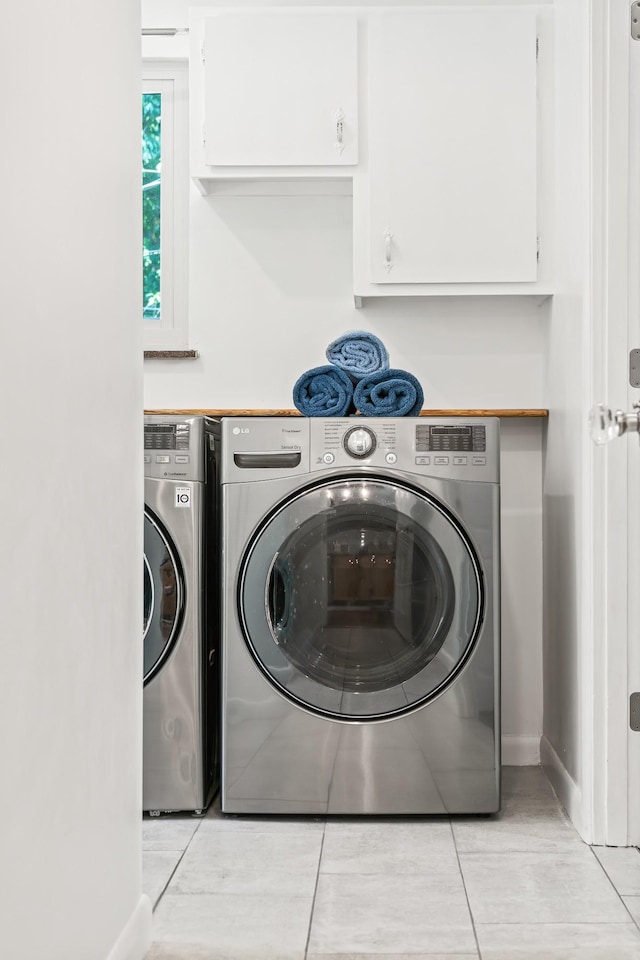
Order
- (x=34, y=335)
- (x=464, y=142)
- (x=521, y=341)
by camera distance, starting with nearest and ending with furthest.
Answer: (x=34, y=335), (x=464, y=142), (x=521, y=341)

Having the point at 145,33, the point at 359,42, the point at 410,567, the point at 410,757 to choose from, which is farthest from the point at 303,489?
the point at 145,33

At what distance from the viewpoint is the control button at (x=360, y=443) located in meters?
2.05

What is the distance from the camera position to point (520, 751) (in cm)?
256

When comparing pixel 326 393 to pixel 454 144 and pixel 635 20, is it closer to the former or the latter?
pixel 454 144

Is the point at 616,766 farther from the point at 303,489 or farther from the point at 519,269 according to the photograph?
the point at 519,269

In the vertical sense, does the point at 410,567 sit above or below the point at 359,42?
below

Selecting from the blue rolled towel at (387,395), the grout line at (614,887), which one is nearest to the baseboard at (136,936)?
the grout line at (614,887)

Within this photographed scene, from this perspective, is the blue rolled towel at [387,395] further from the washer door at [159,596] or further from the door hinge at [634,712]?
the door hinge at [634,712]

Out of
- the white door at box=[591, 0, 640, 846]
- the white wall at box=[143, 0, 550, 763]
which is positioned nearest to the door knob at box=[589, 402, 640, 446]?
the white door at box=[591, 0, 640, 846]

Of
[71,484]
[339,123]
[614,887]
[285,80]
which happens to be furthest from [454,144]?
[614,887]

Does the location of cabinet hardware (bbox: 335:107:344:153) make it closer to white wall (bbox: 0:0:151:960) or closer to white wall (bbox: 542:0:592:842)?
white wall (bbox: 542:0:592:842)

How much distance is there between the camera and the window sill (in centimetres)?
260

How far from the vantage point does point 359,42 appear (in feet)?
7.68

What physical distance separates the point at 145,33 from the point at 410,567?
1.82m
